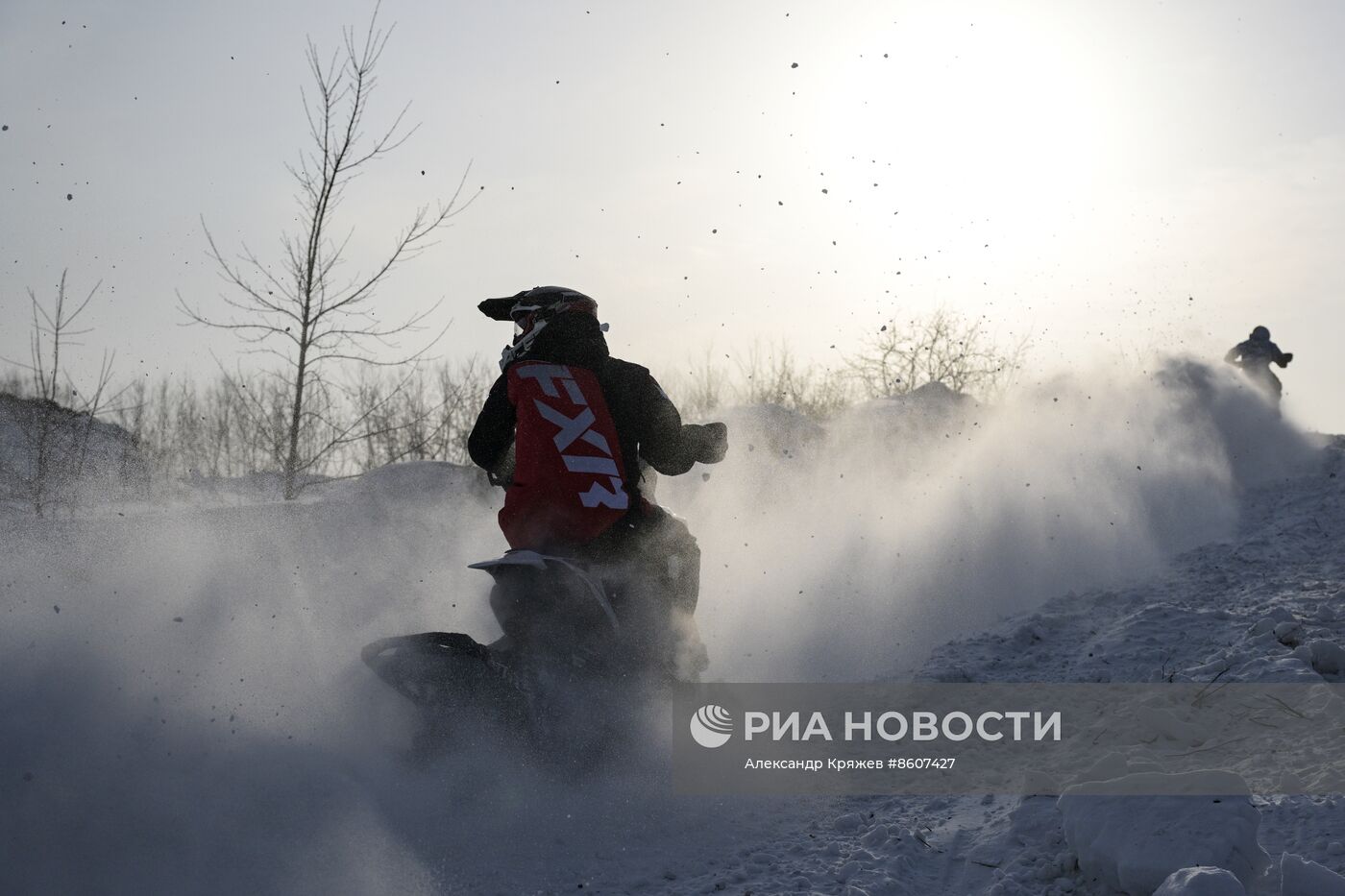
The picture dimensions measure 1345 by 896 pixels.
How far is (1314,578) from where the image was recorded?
671 centimetres

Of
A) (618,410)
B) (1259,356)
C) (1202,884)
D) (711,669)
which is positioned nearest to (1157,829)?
(1202,884)

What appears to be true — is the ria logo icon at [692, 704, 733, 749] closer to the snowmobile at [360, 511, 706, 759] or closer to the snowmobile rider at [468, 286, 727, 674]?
the snowmobile rider at [468, 286, 727, 674]

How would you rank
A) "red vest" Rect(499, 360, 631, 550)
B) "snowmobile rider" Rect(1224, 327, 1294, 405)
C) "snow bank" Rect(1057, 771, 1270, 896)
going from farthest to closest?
"snowmobile rider" Rect(1224, 327, 1294, 405) < "red vest" Rect(499, 360, 631, 550) < "snow bank" Rect(1057, 771, 1270, 896)

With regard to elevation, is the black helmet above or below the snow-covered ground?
above

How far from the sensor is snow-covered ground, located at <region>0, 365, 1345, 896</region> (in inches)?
142

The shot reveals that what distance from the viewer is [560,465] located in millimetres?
4676

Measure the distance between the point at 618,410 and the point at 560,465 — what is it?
0.48 meters

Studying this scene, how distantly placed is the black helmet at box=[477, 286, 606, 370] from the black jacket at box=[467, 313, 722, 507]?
0.11 ft

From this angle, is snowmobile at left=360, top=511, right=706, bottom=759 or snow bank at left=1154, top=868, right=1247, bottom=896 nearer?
snow bank at left=1154, top=868, right=1247, bottom=896

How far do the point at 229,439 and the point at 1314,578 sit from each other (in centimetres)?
2021

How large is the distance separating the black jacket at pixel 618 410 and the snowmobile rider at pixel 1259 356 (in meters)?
12.2

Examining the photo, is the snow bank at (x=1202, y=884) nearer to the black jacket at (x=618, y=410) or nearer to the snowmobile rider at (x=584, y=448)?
the snowmobile rider at (x=584, y=448)

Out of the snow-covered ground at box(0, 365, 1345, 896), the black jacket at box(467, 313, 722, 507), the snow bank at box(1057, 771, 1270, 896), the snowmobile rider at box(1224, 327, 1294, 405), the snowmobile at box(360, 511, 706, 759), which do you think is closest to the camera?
the snow bank at box(1057, 771, 1270, 896)

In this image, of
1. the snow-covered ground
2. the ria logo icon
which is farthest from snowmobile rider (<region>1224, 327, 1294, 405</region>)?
the ria logo icon
